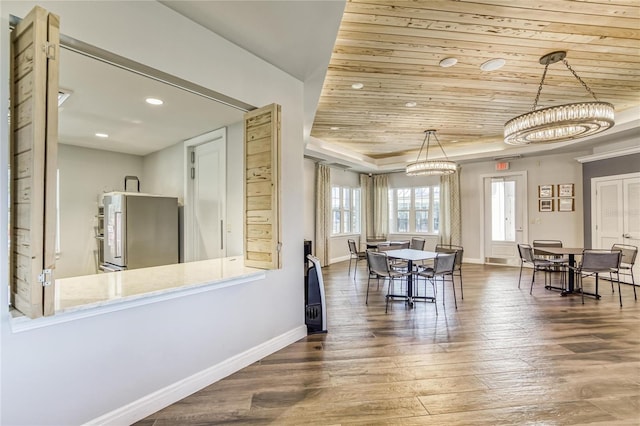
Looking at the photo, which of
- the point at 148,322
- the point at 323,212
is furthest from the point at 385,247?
the point at 148,322

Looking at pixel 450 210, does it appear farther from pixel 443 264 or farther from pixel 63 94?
pixel 63 94

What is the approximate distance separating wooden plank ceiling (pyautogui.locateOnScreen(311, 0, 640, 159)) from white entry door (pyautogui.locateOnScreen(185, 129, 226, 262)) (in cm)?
166

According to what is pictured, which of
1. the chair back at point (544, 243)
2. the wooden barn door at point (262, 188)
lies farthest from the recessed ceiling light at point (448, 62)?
the chair back at point (544, 243)

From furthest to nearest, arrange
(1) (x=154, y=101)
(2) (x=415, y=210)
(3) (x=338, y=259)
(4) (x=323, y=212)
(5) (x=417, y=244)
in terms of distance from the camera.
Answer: (2) (x=415, y=210)
(3) (x=338, y=259)
(4) (x=323, y=212)
(5) (x=417, y=244)
(1) (x=154, y=101)

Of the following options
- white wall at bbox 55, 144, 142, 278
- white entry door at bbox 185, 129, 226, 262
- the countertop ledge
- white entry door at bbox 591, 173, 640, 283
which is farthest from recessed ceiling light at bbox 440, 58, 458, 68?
white wall at bbox 55, 144, 142, 278

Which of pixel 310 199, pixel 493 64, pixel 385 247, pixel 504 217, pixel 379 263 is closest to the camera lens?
pixel 493 64

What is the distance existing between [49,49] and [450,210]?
845cm

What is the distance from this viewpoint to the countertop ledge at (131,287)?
1642 millimetres

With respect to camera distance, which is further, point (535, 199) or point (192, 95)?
point (535, 199)

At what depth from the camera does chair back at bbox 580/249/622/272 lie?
443cm

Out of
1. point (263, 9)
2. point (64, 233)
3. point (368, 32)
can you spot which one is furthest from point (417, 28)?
point (64, 233)

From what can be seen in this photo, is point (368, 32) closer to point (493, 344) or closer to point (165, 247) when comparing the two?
point (493, 344)

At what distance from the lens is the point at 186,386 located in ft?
7.23

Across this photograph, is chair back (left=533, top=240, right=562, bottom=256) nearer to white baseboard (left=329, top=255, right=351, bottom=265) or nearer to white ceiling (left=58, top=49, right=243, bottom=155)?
white baseboard (left=329, top=255, right=351, bottom=265)
